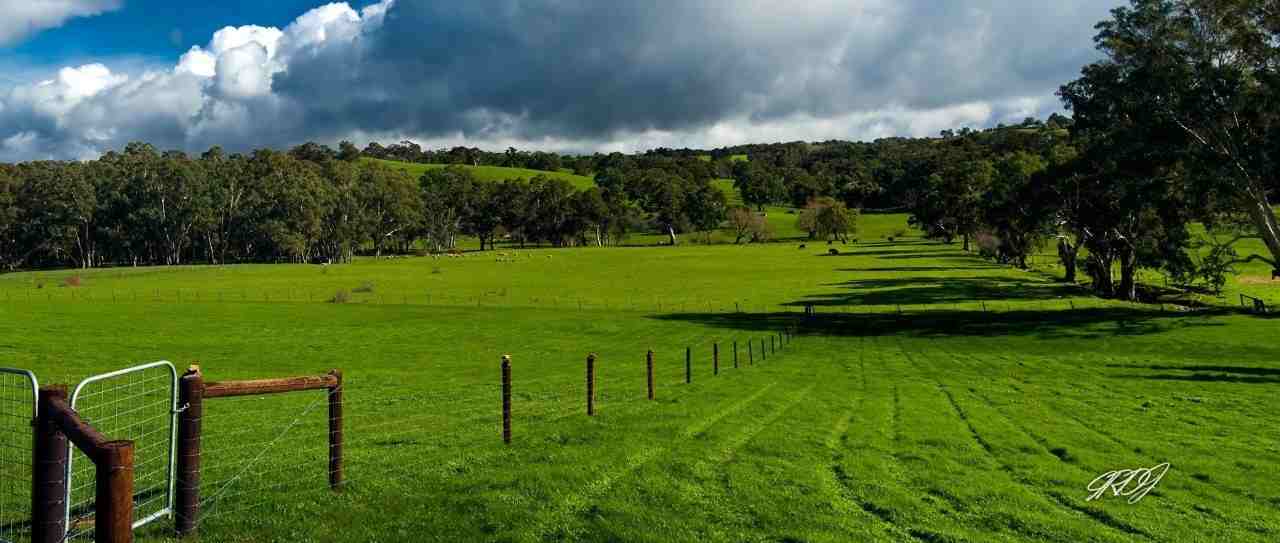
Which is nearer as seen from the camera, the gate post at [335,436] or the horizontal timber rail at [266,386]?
the horizontal timber rail at [266,386]

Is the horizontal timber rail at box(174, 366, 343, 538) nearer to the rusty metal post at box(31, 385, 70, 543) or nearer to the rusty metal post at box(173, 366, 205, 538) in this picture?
the rusty metal post at box(173, 366, 205, 538)

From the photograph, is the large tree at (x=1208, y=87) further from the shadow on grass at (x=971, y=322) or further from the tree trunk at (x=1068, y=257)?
the tree trunk at (x=1068, y=257)

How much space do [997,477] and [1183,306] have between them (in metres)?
64.3

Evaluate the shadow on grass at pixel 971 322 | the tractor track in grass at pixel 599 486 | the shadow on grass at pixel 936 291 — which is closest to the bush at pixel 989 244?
the shadow on grass at pixel 936 291

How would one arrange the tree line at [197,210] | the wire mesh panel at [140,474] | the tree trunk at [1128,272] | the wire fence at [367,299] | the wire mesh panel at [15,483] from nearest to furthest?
the wire mesh panel at [15,483], the wire mesh panel at [140,474], the wire fence at [367,299], the tree trunk at [1128,272], the tree line at [197,210]

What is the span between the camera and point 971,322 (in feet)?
174

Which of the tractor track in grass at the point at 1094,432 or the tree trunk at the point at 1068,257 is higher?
the tree trunk at the point at 1068,257

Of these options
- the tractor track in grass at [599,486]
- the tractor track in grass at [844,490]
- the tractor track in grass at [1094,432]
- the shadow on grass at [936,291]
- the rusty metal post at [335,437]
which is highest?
the rusty metal post at [335,437]

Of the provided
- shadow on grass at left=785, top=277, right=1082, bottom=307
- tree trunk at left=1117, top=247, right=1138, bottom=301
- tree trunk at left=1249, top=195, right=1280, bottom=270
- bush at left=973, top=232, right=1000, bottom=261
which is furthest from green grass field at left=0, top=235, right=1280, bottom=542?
bush at left=973, top=232, right=1000, bottom=261

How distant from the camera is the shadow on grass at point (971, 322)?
154ft

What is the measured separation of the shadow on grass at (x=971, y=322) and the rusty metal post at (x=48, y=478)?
45.8 metres
